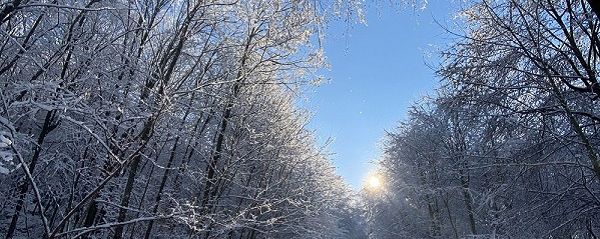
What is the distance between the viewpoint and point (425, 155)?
14750 millimetres

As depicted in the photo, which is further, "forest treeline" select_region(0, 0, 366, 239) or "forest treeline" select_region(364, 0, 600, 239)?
"forest treeline" select_region(364, 0, 600, 239)

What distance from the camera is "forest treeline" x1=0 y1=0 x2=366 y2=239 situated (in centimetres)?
360

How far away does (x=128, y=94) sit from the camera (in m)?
5.09

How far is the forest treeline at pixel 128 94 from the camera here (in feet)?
11.8

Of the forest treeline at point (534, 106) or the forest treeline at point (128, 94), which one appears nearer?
the forest treeline at point (128, 94)

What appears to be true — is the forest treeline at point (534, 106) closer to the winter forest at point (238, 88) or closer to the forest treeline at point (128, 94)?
the winter forest at point (238, 88)

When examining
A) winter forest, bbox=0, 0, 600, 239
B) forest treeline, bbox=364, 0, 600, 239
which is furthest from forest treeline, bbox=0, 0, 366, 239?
forest treeline, bbox=364, 0, 600, 239

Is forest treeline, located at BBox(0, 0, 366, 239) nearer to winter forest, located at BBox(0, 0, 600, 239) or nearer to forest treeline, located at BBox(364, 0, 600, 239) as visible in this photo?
winter forest, located at BBox(0, 0, 600, 239)

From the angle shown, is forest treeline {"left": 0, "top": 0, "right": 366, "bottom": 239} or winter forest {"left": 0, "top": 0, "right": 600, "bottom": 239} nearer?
forest treeline {"left": 0, "top": 0, "right": 366, "bottom": 239}

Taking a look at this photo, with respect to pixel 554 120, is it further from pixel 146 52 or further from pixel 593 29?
pixel 146 52

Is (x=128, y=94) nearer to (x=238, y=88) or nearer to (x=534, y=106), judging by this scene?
(x=238, y=88)

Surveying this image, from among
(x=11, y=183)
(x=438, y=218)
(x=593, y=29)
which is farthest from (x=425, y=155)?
(x=11, y=183)

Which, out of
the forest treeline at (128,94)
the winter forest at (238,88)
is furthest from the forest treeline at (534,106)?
the forest treeline at (128,94)

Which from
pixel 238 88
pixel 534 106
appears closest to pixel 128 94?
pixel 238 88
